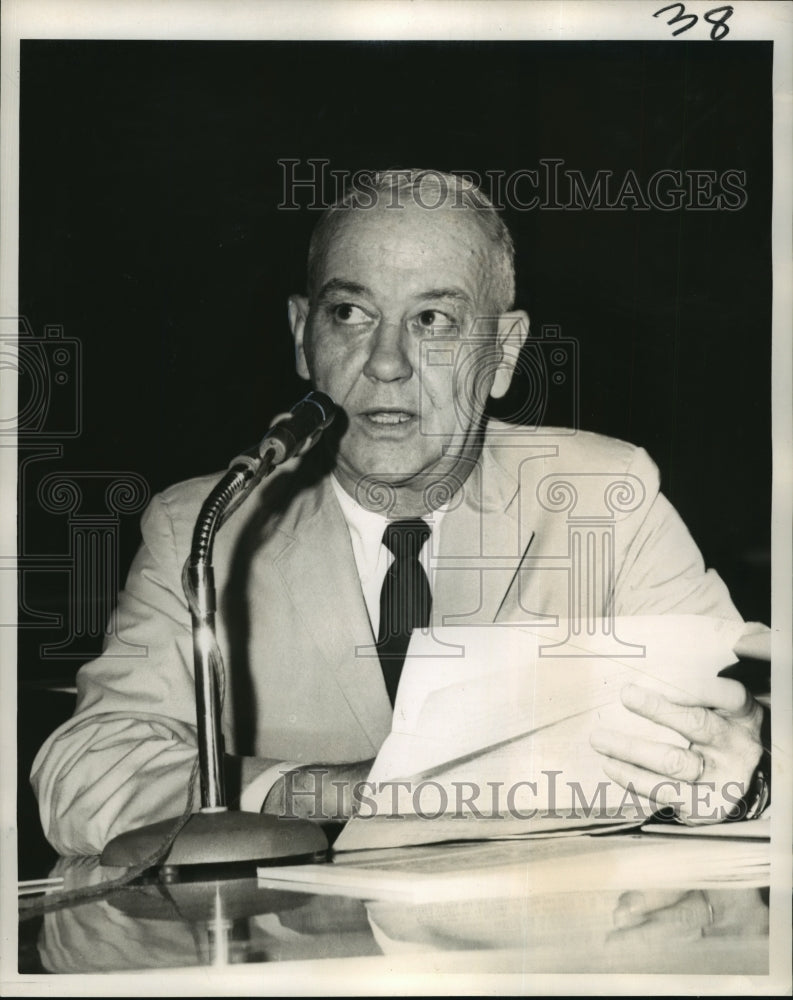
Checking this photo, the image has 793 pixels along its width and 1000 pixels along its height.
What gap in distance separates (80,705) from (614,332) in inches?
51.6

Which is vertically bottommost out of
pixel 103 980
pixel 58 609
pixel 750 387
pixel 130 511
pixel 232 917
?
pixel 103 980

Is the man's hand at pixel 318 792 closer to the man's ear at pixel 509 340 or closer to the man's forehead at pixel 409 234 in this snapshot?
the man's ear at pixel 509 340

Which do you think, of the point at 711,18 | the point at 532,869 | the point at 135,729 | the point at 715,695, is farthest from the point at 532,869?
the point at 711,18

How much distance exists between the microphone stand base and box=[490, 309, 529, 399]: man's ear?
952 millimetres

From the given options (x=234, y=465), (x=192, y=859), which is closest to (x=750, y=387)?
(x=234, y=465)

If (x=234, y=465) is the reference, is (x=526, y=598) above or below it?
below

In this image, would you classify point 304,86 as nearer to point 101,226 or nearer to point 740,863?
point 101,226

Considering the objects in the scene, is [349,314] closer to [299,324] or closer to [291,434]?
[299,324]

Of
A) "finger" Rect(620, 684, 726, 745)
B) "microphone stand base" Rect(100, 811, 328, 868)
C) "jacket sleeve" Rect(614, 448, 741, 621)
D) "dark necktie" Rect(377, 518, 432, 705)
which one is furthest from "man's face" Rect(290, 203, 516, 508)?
"microphone stand base" Rect(100, 811, 328, 868)

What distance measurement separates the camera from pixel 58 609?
8.41ft

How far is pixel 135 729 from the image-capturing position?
8.20ft

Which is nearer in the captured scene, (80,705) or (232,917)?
(232,917)

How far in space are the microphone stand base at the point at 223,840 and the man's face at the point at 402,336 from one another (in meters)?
0.71

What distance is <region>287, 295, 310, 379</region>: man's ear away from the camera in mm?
2572
